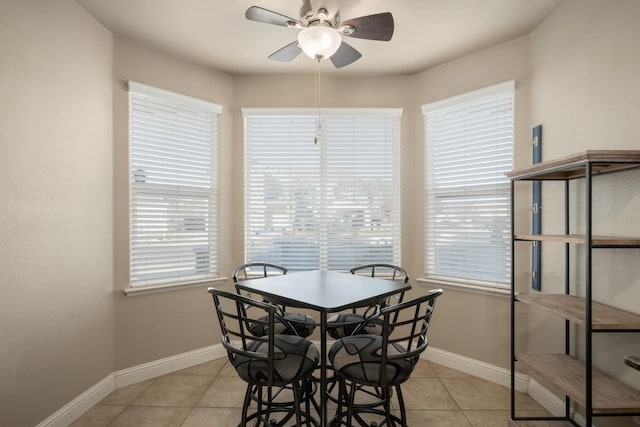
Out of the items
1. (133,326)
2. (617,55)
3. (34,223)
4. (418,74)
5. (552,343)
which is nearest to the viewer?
(617,55)

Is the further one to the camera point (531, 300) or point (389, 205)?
point (389, 205)

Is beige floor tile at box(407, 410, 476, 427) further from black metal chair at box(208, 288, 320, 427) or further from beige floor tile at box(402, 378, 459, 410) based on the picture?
black metal chair at box(208, 288, 320, 427)

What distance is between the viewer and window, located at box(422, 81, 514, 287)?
108 inches

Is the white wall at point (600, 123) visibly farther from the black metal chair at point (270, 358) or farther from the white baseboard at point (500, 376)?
the black metal chair at point (270, 358)

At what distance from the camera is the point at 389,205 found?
132 inches

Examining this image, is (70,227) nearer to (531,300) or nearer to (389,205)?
(389,205)

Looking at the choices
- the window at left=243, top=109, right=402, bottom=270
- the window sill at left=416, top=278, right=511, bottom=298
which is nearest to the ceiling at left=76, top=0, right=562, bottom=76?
the window at left=243, top=109, right=402, bottom=270

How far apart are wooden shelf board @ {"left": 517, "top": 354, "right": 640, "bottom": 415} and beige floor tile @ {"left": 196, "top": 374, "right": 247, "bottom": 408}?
1.99 meters

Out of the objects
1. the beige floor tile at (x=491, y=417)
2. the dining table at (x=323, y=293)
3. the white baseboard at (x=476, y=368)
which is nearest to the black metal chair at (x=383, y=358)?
the dining table at (x=323, y=293)

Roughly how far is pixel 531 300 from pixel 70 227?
3.02 m

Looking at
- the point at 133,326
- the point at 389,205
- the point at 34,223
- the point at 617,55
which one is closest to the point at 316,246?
the point at 389,205

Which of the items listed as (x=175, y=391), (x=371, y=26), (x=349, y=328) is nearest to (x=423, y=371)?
(x=349, y=328)

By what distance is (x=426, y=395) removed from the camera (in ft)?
A: 8.36

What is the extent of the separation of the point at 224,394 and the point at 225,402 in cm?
12
